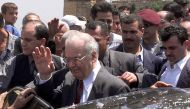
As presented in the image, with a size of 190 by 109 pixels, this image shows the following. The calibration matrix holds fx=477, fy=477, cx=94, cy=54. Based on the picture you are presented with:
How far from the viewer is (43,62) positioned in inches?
157

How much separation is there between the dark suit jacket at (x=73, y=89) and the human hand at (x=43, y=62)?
0.08m

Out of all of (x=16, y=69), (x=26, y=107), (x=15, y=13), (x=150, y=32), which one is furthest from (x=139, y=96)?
(x=15, y=13)

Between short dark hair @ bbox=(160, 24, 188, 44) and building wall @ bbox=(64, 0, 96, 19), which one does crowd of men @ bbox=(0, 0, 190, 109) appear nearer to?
short dark hair @ bbox=(160, 24, 188, 44)

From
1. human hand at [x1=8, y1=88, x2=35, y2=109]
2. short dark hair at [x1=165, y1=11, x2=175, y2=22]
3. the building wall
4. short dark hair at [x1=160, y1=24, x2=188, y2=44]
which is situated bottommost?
the building wall

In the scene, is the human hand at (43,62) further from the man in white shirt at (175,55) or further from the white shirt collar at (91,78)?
the man in white shirt at (175,55)

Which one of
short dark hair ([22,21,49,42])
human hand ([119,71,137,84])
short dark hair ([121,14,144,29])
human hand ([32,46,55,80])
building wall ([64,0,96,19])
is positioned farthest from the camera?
building wall ([64,0,96,19])

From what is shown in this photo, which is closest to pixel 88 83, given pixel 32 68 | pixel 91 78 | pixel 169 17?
pixel 91 78

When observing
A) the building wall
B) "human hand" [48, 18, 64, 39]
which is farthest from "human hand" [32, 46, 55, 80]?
the building wall

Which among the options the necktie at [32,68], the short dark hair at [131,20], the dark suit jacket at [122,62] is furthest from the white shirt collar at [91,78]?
the short dark hair at [131,20]

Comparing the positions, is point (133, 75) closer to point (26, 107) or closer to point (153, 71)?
point (153, 71)

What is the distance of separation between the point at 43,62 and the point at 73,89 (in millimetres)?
377

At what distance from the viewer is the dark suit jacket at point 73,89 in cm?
367

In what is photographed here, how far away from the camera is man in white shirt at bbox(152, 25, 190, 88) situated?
4.17 metres

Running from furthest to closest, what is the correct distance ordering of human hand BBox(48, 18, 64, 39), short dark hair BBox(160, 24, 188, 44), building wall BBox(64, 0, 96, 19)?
building wall BBox(64, 0, 96, 19) < human hand BBox(48, 18, 64, 39) < short dark hair BBox(160, 24, 188, 44)
